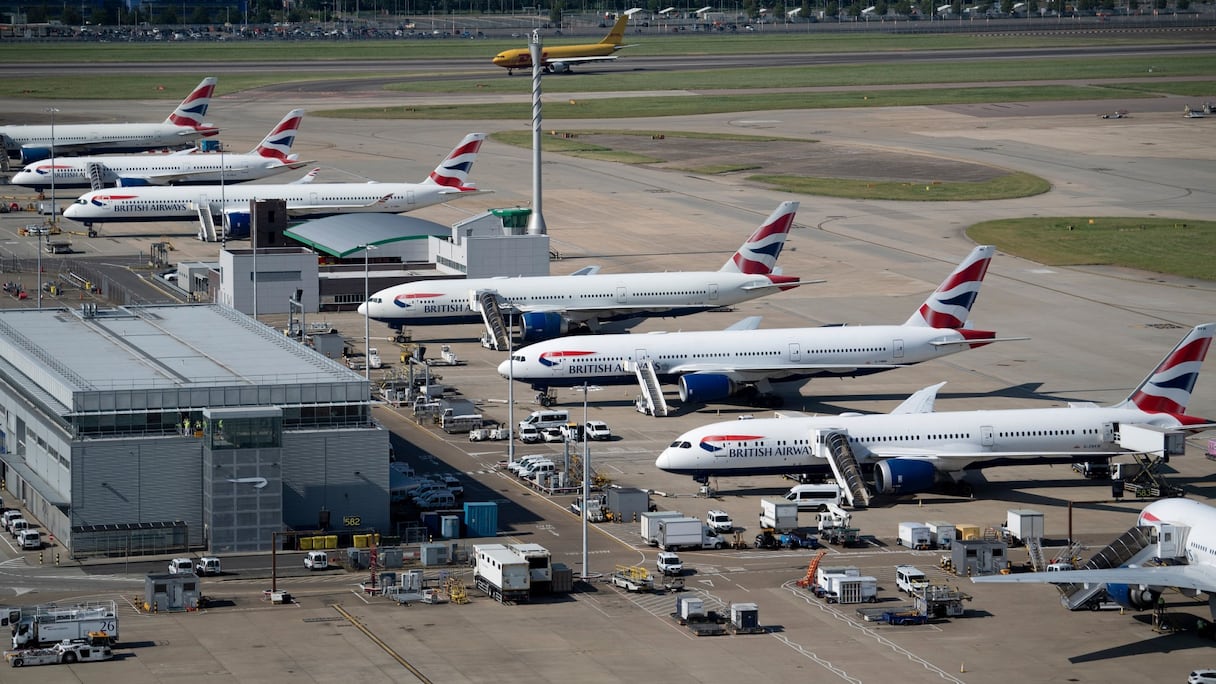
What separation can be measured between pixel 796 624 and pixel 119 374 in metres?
37.1

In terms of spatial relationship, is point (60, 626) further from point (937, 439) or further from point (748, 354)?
point (748, 354)

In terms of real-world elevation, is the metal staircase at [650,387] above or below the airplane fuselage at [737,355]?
below

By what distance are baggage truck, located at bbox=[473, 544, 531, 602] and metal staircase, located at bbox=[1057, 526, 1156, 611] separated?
21.6 m

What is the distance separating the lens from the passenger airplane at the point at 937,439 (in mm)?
92938

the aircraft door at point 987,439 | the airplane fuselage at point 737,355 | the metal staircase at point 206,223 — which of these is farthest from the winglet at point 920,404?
the metal staircase at point 206,223

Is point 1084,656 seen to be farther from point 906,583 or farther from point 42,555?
point 42,555

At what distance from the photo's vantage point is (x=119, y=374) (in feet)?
305

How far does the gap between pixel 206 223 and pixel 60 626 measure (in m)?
115

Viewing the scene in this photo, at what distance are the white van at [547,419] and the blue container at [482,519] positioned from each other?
63.5 ft

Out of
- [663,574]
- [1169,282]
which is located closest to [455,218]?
[1169,282]

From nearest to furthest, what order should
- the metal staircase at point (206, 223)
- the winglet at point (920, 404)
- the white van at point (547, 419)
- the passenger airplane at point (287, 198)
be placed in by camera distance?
the winglet at point (920, 404) → the white van at point (547, 419) → the passenger airplane at point (287, 198) → the metal staircase at point (206, 223)

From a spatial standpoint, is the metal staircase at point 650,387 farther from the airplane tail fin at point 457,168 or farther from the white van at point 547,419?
the airplane tail fin at point 457,168

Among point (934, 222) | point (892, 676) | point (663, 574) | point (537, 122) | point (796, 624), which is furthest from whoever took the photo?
point (934, 222)

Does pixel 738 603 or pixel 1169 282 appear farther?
pixel 1169 282
